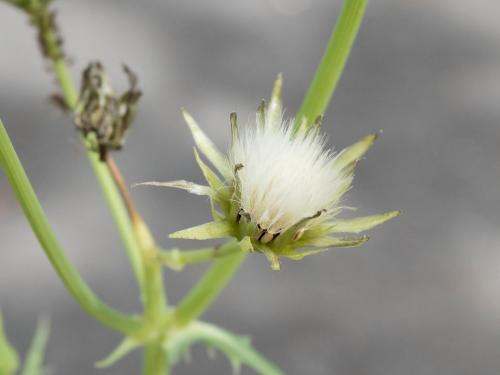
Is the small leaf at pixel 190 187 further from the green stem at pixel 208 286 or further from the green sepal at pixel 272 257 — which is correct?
the green stem at pixel 208 286

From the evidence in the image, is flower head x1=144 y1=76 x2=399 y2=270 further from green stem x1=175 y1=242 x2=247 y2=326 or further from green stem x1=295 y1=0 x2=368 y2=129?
green stem x1=175 y1=242 x2=247 y2=326

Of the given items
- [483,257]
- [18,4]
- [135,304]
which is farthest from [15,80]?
[18,4]

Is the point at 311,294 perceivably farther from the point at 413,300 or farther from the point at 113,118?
the point at 113,118

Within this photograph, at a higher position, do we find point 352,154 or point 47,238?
point 352,154

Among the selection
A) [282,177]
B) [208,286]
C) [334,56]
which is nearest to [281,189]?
[282,177]

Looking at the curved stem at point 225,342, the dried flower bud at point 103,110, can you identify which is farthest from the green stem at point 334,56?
the curved stem at point 225,342

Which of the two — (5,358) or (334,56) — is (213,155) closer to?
(334,56)
